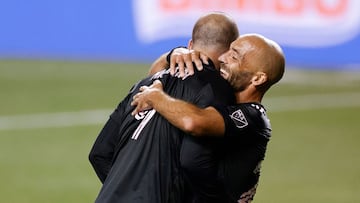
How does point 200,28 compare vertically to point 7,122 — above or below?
above

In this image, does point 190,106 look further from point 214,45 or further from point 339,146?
point 339,146

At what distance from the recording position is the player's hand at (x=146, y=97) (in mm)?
5117

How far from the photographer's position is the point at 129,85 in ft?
46.8

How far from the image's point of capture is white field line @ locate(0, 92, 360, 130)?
12.1 m

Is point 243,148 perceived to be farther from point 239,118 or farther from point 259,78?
point 259,78

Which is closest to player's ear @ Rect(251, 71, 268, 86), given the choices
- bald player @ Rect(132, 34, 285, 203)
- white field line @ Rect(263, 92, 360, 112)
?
bald player @ Rect(132, 34, 285, 203)

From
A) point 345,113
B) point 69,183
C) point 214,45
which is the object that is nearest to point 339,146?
point 345,113

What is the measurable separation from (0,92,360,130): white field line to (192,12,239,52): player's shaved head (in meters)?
6.91

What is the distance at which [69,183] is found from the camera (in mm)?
9578

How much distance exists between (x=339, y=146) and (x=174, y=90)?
6.27 m

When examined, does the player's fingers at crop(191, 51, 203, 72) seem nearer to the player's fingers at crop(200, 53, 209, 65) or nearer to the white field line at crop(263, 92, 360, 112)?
the player's fingers at crop(200, 53, 209, 65)

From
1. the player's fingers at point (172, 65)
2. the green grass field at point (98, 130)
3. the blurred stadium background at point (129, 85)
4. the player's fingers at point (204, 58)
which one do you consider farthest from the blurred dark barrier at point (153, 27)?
the player's fingers at point (204, 58)

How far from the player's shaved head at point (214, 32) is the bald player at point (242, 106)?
0.23ft

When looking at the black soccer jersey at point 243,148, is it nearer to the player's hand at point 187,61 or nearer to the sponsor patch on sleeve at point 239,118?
the sponsor patch on sleeve at point 239,118
